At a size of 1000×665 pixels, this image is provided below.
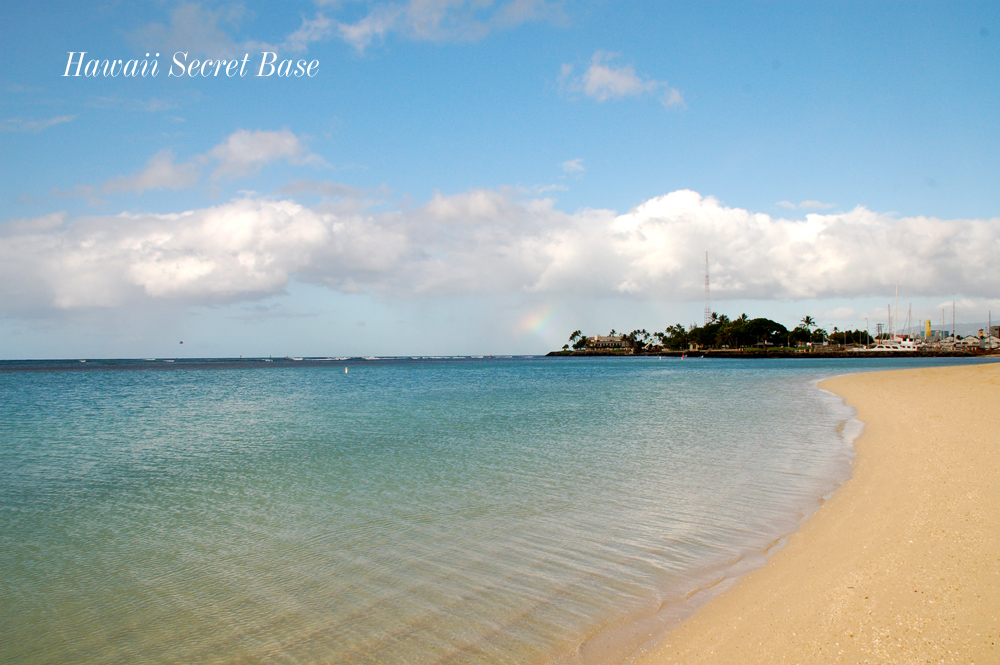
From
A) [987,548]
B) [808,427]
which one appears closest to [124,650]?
[987,548]

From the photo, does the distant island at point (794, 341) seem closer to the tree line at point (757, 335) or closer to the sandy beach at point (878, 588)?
the tree line at point (757, 335)

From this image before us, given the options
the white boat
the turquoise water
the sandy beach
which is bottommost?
the turquoise water

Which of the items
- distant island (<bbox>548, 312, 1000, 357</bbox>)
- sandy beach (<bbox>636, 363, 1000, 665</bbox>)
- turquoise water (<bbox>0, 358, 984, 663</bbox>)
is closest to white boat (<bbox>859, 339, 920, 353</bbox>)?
distant island (<bbox>548, 312, 1000, 357</bbox>)

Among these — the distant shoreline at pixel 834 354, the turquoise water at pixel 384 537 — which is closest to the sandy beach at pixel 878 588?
the turquoise water at pixel 384 537

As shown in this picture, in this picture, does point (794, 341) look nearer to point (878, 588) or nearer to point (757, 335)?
point (757, 335)

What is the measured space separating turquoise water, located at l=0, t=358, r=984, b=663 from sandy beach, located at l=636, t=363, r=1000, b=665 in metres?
0.46

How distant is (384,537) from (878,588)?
5.96m

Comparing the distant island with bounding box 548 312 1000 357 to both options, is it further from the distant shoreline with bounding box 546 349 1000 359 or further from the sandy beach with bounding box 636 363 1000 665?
the sandy beach with bounding box 636 363 1000 665

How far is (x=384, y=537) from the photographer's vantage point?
7.78 meters

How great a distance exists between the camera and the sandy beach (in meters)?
4.01

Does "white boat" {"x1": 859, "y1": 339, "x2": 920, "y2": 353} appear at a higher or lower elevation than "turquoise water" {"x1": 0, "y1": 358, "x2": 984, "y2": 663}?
higher

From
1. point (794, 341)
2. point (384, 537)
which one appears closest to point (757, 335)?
point (794, 341)

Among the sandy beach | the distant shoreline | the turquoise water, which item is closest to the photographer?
the sandy beach

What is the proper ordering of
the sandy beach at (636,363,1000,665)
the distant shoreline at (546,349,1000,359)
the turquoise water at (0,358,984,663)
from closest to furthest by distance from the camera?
the sandy beach at (636,363,1000,665) < the turquoise water at (0,358,984,663) < the distant shoreline at (546,349,1000,359)
